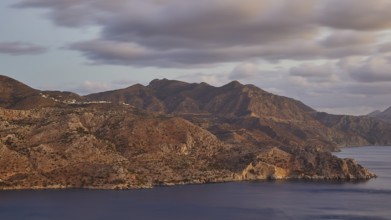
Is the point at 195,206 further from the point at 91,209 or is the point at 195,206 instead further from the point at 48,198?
the point at 48,198

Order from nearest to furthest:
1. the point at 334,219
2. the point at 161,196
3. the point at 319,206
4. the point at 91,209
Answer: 1. the point at 334,219
2. the point at 91,209
3. the point at 319,206
4. the point at 161,196

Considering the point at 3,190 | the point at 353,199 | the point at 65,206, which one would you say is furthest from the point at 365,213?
the point at 3,190

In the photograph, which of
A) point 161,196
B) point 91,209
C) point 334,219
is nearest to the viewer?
point 334,219

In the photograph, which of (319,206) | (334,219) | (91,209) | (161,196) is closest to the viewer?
(334,219)

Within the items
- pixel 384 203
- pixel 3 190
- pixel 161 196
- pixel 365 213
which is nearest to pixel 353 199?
pixel 384 203

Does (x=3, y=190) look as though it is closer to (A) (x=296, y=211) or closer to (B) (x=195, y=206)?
(B) (x=195, y=206)

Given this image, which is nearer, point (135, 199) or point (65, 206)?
point (65, 206)

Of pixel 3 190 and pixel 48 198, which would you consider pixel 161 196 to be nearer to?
pixel 48 198

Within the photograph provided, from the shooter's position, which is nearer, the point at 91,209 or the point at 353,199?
the point at 91,209
